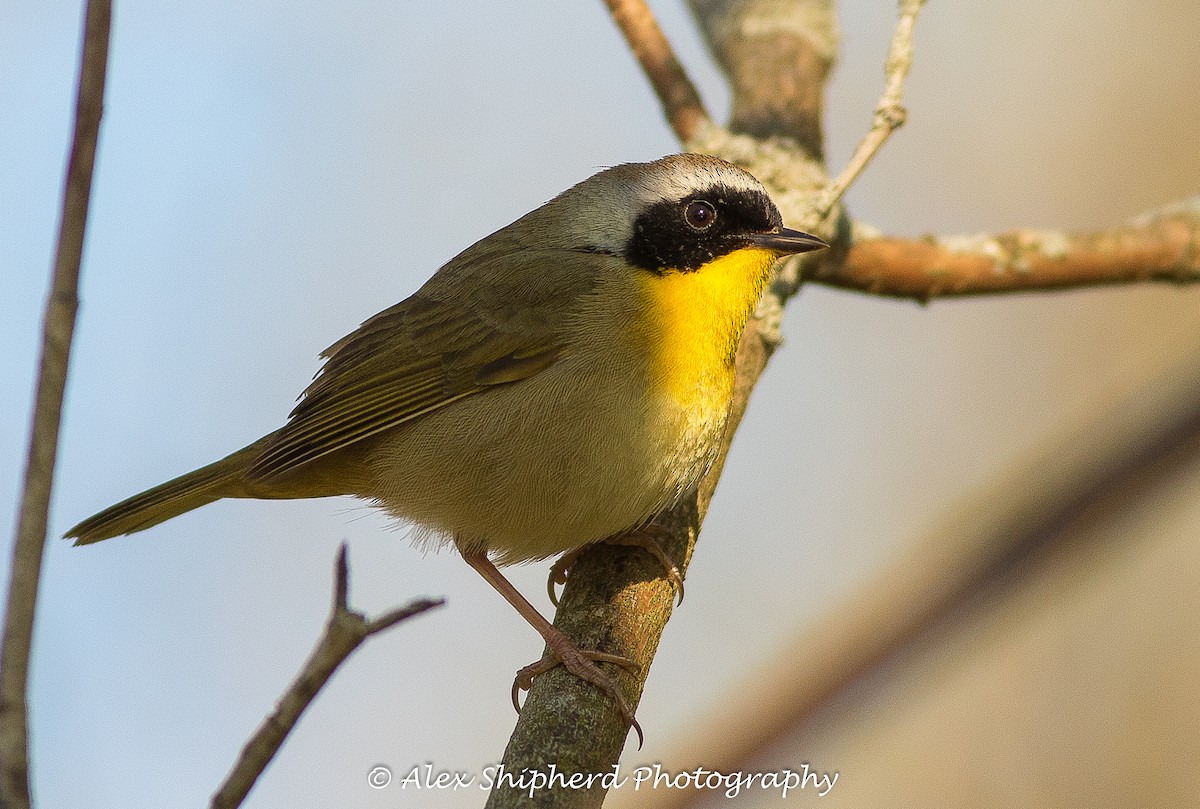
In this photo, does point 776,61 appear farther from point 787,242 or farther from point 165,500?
point 165,500

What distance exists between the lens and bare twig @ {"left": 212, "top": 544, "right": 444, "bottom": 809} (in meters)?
1.15

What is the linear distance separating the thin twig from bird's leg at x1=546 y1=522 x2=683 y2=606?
1.56 metres

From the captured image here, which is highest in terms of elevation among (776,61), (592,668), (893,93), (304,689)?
(776,61)

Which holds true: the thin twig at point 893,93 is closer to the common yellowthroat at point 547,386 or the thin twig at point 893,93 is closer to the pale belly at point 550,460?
the common yellowthroat at point 547,386

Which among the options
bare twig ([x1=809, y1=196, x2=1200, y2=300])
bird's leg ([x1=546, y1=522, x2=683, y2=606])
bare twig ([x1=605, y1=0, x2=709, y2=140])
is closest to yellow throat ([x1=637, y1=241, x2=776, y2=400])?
bird's leg ([x1=546, y1=522, x2=683, y2=606])

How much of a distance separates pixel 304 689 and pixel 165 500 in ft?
10.5

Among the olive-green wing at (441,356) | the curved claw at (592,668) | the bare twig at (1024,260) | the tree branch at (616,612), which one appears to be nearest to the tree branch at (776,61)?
the tree branch at (616,612)

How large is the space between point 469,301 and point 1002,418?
17.2 feet

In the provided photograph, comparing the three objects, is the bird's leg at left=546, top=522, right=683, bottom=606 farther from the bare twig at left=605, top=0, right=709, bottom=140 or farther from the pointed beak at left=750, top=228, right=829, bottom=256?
the bare twig at left=605, top=0, right=709, bottom=140

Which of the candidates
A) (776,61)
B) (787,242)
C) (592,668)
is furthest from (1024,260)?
(592,668)

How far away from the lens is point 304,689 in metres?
1.17

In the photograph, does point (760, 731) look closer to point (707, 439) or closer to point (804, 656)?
point (804, 656)

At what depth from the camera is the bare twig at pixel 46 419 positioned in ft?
3.76

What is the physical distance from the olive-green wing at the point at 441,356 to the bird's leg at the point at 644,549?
2.14 feet
